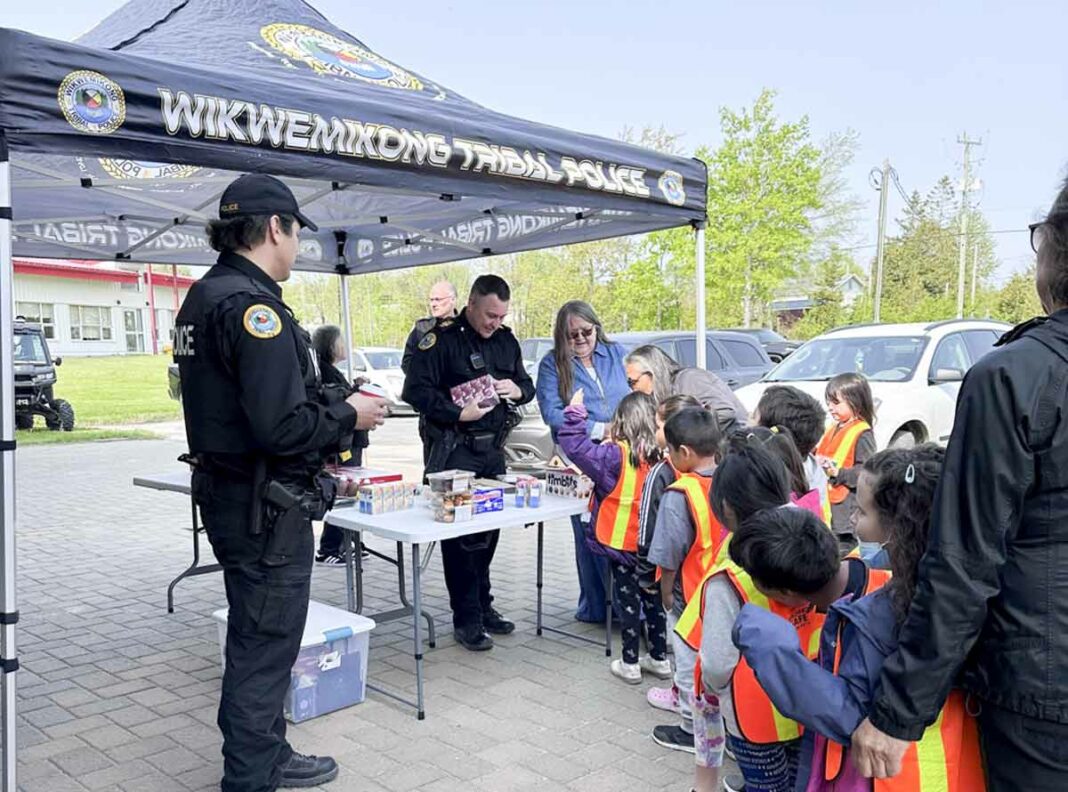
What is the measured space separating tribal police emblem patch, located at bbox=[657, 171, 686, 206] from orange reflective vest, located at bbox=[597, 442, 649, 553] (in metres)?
1.49

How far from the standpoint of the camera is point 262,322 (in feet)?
8.51

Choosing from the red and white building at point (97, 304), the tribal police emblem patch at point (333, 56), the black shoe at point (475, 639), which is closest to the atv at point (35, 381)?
the tribal police emblem patch at point (333, 56)

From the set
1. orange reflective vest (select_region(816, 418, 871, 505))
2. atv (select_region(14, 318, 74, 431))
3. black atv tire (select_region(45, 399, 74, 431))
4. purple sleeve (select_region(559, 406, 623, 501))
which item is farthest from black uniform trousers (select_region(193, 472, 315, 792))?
black atv tire (select_region(45, 399, 74, 431))

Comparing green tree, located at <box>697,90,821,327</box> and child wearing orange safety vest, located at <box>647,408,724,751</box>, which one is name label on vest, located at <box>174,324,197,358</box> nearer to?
child wearing orange safety vest, located at <box>647,408,724,751</box>

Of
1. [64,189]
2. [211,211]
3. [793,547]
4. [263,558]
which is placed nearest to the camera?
[793,547]

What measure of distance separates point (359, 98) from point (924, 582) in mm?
2861

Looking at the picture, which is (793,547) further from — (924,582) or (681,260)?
(681,260)

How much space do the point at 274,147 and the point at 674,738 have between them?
9.08 ft

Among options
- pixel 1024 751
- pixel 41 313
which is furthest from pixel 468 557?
pixel 41 313

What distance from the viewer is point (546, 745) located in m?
3.38

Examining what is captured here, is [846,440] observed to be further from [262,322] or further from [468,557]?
[262,322]

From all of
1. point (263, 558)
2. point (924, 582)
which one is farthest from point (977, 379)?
point (263, 558)

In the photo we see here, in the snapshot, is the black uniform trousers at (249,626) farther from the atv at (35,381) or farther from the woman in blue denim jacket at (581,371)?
the atv at (35,381)

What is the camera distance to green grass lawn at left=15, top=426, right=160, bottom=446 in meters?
15.0
